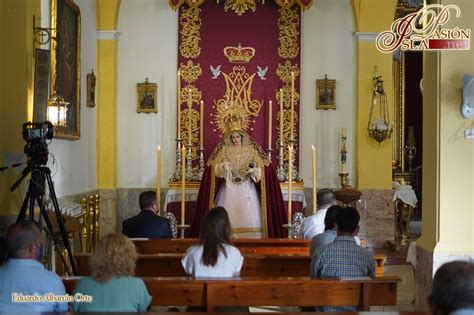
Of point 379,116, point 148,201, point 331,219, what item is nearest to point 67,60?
point 148,201

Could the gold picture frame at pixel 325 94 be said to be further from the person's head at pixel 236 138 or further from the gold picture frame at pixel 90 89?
the gold picture frame at pixel 90 89

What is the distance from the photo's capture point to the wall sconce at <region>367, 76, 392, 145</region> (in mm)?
10828

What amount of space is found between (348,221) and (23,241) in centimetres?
217

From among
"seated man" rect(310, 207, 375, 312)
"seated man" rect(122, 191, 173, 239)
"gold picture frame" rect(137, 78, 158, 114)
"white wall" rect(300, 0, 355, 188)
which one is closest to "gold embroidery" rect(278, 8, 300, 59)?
"white wall" rect(300, 0, 355, 188)

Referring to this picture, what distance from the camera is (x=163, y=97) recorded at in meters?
11.3

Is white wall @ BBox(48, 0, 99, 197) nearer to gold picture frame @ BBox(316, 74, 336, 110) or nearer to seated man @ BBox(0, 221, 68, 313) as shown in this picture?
gold picture frame @ BBox(316, 74, 336, 110)

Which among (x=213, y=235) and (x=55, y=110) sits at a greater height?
(x=55, y=110)

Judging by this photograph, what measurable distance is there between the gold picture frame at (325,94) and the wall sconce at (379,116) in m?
→ 0.66

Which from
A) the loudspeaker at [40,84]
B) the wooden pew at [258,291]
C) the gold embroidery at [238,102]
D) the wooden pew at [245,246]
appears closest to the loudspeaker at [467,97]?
the wooden pew at [258,291]

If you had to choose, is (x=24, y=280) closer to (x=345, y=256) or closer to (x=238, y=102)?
(x=345, y=256)

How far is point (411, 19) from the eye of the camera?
7629 millimetres

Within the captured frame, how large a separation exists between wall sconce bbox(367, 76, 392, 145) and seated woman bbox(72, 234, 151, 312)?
778 cm

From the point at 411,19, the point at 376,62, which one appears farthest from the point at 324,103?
the point at 411,19

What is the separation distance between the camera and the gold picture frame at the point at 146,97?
441 inches
